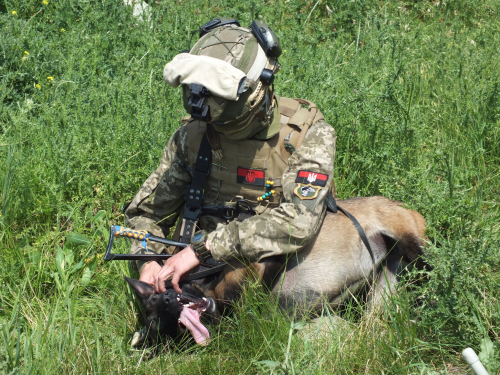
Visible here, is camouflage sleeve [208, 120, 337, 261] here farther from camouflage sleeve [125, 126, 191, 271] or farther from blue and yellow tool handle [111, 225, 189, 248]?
camouflage sleeve [125, 126, 191, 271]

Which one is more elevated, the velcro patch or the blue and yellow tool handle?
the velcro patch

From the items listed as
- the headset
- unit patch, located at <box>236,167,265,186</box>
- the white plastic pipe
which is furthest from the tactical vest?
the white plastic pipe

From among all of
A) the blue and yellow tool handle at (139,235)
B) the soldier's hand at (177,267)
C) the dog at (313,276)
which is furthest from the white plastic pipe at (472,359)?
the blue and yellow tool handle at (139,235)

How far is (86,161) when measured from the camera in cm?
407

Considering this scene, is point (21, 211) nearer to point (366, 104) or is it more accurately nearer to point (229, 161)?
point (229, 161)

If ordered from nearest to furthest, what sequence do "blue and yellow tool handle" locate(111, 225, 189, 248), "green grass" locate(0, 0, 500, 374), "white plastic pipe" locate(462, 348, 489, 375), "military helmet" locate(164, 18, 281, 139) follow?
"white plastic pipe" locate(462, 348, 489, 375)
"green grass" locate(0, 0, 500, 374)
"military helmet" locate(164, 18, 281, 139)
"blue and yellow tool handle" locate(111, 225, 189, 248)

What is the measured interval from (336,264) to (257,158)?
766mm

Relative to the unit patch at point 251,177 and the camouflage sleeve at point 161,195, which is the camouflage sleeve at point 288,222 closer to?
the unit patch at point 251,177

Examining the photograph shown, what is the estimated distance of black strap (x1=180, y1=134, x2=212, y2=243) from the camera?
126 inches

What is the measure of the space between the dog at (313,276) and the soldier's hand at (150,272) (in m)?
0.18

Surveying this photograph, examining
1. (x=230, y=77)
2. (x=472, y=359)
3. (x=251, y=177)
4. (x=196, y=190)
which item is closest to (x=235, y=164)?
(x=251, y=177)

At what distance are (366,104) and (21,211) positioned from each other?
2.74m

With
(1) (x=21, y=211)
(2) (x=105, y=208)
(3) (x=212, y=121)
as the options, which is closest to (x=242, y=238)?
(3) (x=212, y=121)

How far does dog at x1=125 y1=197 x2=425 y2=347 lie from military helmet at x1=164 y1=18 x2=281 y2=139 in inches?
30.7
